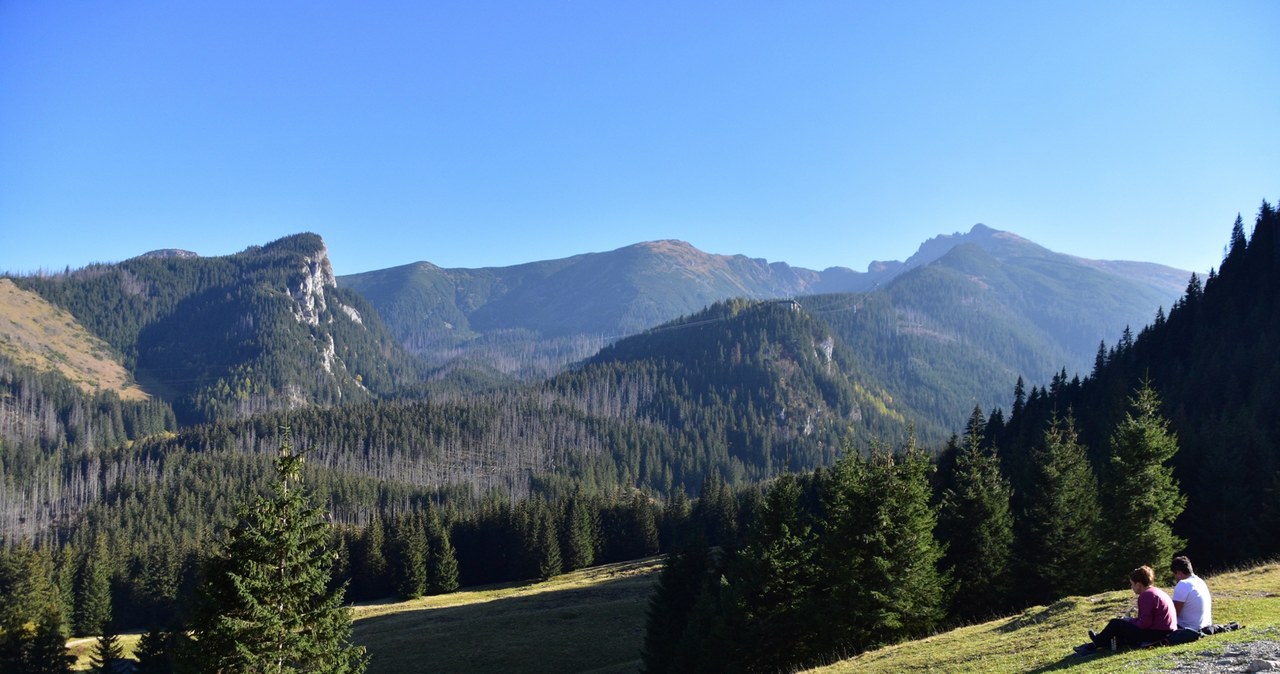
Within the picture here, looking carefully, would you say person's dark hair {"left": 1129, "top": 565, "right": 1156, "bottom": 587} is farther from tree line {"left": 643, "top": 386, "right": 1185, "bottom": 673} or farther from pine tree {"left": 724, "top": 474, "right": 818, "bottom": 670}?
pine tree {"left": 724, "top": 474, "right": 818, "bottom": 670}

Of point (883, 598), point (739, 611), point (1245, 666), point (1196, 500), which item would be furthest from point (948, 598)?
point (1196, 500)

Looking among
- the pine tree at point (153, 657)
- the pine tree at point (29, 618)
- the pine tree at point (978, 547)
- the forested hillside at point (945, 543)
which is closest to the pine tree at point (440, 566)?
the pine tree at point (29, 618)

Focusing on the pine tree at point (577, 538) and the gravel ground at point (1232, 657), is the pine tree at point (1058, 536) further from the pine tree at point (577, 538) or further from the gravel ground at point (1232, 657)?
the pine tree at point (577, 538)

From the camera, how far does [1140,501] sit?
121 feet

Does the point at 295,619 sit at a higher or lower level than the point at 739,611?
higher

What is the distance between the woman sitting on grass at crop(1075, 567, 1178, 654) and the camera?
1777 cm

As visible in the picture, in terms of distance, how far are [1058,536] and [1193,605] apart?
22862 mm

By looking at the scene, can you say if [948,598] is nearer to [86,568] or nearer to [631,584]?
[631,584]

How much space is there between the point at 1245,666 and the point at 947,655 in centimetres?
966

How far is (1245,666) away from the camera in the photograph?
589 inches

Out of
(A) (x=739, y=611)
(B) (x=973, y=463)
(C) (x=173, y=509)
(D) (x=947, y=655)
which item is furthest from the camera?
(C) (x=173, y=509)

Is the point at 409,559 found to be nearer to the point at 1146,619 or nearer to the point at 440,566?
the point at 440,566

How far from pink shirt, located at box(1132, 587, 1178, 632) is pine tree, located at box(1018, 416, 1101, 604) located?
902 inches

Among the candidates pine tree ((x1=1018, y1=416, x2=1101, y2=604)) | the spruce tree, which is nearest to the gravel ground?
pine tree ((x1=1018, y1=416, x2=1101, y2=604))
